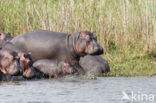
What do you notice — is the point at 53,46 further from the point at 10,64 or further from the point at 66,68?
the point at 10,64

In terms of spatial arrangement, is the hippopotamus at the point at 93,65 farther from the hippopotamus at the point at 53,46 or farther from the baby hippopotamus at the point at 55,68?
the baby hippopotamus at the point at 55,68

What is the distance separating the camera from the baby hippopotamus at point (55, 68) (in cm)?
744

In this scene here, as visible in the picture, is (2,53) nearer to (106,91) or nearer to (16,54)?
(16,54)

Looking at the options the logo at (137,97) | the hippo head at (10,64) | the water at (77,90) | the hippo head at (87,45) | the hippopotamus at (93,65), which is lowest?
the logo at (137,97)

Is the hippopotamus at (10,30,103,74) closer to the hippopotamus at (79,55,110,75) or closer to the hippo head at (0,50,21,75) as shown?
the hippopotamus at (79,55,110,75)

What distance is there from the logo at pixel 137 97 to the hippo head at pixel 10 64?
5.84 ft

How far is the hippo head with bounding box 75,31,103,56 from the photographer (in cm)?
767

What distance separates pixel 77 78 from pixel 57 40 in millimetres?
1148

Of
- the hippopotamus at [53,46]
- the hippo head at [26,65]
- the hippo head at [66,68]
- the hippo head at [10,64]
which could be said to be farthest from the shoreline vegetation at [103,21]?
the hippo head at [10,64]

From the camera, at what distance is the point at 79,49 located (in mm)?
7941

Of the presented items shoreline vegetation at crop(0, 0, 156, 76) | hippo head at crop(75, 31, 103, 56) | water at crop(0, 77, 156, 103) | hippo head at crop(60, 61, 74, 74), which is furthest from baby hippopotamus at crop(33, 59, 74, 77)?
shoreline vegetation at crop(0, 0, 156, 76)

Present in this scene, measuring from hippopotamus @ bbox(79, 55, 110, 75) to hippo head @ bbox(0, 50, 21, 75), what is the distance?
1745mm

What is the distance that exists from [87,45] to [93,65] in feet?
1.98

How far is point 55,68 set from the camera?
748 centimetres
